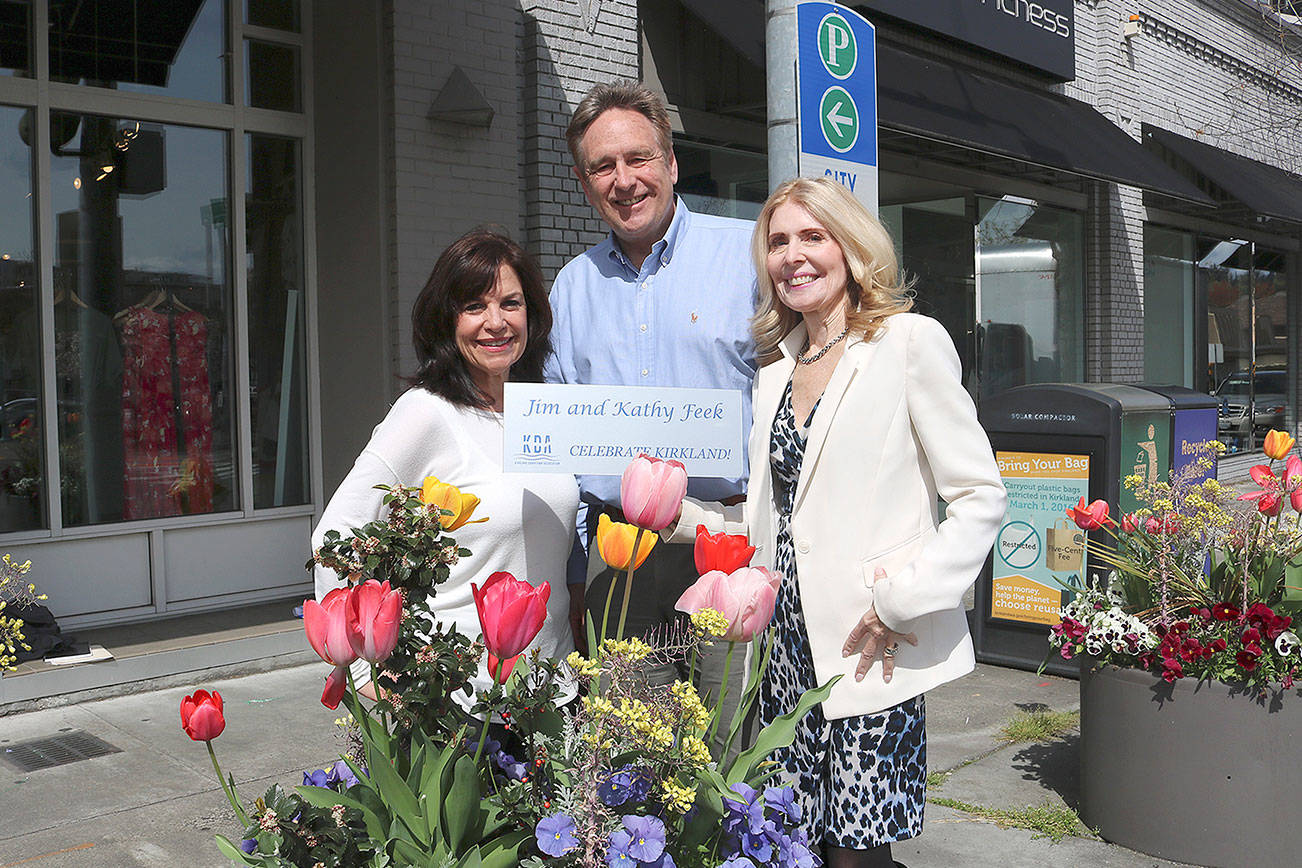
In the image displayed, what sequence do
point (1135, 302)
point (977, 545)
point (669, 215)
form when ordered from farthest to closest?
point (1135, 302), point (669, 215), point (977, 545)

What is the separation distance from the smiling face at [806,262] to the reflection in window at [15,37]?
205 inches

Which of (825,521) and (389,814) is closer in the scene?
(389,814)

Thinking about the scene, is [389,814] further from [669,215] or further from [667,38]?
[667,38]

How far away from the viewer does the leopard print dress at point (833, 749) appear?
7.98 ft

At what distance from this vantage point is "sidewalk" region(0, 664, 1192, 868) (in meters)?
3.80

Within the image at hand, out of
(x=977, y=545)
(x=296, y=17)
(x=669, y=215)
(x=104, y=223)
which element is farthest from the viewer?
(x=296, y=17)

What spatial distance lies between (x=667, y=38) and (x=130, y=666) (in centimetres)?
509

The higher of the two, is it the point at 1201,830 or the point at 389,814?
the point at 389,814

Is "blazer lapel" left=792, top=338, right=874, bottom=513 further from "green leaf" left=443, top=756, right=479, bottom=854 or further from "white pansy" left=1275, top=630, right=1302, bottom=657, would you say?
"white pansy" left=1275, top=630, right=1302, bottom=657

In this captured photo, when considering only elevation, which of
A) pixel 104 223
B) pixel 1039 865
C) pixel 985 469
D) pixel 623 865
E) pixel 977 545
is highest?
pixel 104 223

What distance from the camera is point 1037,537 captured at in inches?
→ 235

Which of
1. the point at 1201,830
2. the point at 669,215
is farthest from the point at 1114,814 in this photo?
the point at 669,215

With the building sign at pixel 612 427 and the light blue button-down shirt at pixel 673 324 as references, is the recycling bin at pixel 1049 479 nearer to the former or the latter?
the light blue button-down shirt at pixel 673 324

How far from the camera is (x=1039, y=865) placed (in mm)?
3682
